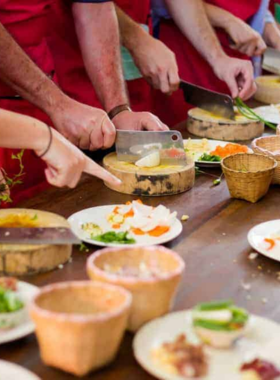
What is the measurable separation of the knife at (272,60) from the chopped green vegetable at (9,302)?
336 cm

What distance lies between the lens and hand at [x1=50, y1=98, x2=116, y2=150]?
2.59 m

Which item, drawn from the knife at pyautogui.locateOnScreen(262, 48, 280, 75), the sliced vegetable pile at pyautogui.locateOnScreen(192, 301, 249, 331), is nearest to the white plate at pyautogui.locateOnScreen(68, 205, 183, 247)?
the sliced vegetable pile at pyautogui.locateOnScreen(192, 301, 249, 331)

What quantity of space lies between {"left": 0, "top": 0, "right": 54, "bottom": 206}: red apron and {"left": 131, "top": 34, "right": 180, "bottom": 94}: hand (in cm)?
52

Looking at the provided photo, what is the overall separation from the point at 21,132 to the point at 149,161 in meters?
0.80

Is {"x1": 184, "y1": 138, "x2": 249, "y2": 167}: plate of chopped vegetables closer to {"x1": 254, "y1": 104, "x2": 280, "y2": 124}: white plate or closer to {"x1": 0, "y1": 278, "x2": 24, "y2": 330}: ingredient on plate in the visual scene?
{"x1": 254, "y1": 104, "x2": 280, "y2": 124}: white plate

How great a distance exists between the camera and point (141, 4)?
388 centimetres

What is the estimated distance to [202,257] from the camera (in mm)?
1961

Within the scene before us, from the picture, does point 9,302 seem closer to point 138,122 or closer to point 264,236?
point 264,236

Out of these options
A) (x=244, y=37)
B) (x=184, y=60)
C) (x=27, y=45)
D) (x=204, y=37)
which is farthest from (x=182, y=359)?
(x=184, y=60)

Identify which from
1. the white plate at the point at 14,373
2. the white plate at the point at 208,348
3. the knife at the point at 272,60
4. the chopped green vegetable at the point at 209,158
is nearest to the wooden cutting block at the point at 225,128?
the chopped green vegetable at the point at 209,158

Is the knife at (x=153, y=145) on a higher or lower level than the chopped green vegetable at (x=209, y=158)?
higher

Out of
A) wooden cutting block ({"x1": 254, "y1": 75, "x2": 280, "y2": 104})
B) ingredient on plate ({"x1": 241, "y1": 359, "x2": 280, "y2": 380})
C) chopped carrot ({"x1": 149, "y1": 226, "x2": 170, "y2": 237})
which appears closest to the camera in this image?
ingredient on plate ({"x1": 241, "y1": 359, "x2": 280, "y2": 380})

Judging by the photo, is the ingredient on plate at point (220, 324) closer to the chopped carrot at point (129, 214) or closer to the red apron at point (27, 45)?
the chopped carrot at point (129, 214)

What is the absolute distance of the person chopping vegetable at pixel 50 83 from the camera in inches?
105
